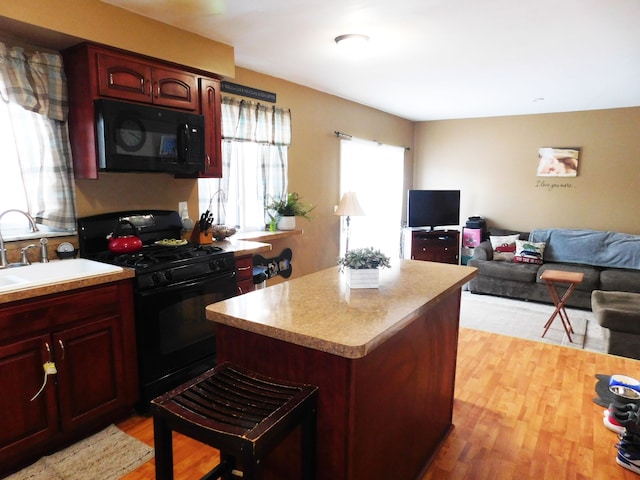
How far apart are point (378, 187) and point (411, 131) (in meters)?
1.46

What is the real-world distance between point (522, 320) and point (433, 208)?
2141 millimetres

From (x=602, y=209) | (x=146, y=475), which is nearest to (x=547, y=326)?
(x=602, y=209)

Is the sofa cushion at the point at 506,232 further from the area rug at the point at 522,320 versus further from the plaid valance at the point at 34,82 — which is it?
the plaid valance at the point at 34,82

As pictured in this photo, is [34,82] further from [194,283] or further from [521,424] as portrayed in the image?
[521,424]

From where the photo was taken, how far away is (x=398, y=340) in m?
1.64

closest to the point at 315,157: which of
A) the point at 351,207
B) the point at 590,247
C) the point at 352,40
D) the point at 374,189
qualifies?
the point at 351,207

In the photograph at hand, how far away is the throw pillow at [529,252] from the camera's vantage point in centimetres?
541

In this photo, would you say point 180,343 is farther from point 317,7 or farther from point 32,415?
point 317,7

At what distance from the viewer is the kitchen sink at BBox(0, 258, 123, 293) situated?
2166 mm

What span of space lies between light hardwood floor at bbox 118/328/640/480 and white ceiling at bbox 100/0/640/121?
7.94ft

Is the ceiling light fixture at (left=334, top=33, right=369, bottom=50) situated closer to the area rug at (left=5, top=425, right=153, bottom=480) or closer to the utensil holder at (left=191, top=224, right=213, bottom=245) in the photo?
the utensil holder at (left=191, top=224, right=213, bottom=245)

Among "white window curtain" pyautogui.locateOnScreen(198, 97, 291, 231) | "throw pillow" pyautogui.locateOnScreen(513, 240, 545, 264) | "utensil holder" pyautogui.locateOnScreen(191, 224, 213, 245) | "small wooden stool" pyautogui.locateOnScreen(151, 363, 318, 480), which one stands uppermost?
"white window curtain" pyautogui.locateOnScreen(198, 97, 291, 231)

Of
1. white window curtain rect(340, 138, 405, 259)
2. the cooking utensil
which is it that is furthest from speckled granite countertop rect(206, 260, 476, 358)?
white window curtain rect(340, 138, 405, 259)

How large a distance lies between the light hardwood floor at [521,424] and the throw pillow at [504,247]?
7.39ft
